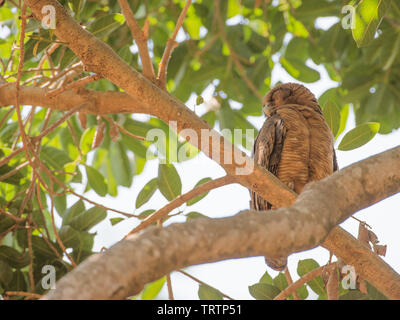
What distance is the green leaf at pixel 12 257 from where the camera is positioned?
122 inches

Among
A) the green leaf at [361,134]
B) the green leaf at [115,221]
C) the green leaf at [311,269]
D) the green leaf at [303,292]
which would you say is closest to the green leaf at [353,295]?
the green leaf at [311,269]

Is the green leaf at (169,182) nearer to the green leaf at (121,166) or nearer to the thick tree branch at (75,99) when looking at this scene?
the thick tree branch at (75,99)

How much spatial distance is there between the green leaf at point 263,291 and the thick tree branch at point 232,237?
52.3 inches

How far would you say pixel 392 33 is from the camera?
365 centimetres

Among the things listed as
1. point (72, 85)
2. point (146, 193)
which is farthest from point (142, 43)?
point (146, 193)

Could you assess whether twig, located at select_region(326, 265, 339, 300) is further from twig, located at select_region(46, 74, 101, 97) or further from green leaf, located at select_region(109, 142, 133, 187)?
green leaf, located at select_region(109, 142, 133, 187)

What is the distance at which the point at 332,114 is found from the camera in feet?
9.67

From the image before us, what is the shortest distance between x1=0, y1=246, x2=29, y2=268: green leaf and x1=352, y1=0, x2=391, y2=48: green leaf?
2.43 meters

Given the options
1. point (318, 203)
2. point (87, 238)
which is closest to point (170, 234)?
point (318, 203)

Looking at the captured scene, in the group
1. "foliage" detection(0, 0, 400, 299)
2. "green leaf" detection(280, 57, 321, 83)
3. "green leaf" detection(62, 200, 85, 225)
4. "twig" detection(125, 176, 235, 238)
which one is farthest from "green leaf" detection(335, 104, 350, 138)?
"green leaf" detection(62, 200, 85, 225)

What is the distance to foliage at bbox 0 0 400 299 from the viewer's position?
3254 mm

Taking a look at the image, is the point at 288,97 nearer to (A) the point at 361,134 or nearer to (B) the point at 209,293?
(A) the point at 361,134

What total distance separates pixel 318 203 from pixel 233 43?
326 cm

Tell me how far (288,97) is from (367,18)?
3.89ft
